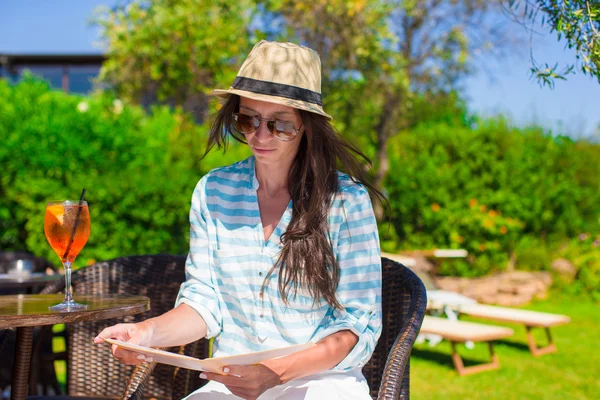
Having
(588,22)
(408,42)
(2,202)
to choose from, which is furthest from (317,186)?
(408,42)

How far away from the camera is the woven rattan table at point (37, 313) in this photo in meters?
1.91

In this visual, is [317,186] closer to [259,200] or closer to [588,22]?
[259,200]

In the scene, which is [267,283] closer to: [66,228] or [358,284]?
[358,284]

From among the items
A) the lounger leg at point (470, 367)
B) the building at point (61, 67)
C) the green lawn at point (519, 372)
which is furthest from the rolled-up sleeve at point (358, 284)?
the building at point (61, 67)

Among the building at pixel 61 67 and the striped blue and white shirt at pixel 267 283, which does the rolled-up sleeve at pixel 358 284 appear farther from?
the building at pixel 61 67

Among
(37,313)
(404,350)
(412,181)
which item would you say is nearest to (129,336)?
(37,313)

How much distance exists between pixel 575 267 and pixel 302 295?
9.17 meters

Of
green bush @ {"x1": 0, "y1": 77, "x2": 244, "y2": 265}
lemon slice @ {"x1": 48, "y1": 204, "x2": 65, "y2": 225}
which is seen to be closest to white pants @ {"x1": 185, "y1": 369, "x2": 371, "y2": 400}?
lemon slice @ {"x1": 48, "y1": 204, "x2": 65, "y2": 225}

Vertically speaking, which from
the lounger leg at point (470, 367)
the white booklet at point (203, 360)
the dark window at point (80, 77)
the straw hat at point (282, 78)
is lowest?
the lounger leg at point (470, 367)

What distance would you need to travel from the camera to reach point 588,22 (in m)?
2.43

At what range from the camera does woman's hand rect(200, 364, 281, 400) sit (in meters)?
1.87

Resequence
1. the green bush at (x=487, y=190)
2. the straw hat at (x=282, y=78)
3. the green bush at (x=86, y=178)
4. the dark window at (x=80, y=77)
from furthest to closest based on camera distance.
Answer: the dark window at (x=80, y=77), the green bush at (x=487, y=190), the green bush at (x=86, y=178), the straw hat at (x=282, y=78)

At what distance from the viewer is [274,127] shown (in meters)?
2.35

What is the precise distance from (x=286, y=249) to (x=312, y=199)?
7.3 inches
